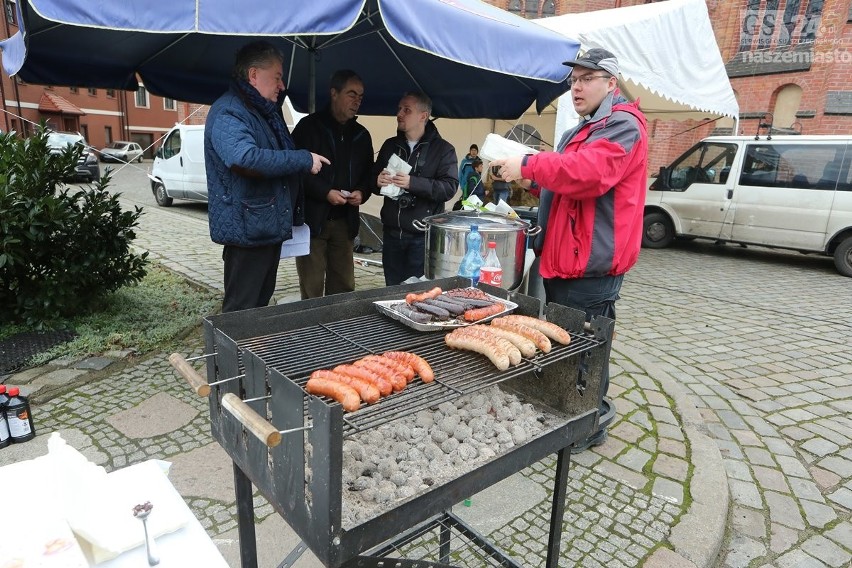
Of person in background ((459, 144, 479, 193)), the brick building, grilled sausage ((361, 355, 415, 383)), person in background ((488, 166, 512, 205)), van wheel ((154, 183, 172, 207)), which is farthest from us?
the brick building

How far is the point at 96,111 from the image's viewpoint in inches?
1438

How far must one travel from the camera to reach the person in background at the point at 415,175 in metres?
4.08

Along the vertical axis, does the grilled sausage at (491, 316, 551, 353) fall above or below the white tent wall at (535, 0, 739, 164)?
below

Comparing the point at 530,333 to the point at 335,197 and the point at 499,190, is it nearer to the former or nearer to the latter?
the point at 335,197

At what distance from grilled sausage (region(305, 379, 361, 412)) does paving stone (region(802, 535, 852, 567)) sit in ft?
8.51

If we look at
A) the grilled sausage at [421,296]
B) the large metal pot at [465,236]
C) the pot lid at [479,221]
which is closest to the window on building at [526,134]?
the pot lid at [479,221]

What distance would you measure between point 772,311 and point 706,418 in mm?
3712

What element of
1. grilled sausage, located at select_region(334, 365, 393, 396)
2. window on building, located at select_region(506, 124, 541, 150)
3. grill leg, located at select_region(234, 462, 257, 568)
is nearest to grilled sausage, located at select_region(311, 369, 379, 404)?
grilled sausage, located at select_region(334, 365, 393, 396)

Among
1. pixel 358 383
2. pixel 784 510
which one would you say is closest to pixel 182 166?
pixel 358 383

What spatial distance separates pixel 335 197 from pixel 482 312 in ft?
7.22

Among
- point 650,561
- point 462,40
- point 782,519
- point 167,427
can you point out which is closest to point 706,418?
point 782,519

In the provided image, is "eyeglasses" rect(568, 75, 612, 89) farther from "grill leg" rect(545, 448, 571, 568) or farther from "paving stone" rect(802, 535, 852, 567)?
"paving stone" rect(802, 535, 852, 567)

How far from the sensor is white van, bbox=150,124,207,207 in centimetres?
1243

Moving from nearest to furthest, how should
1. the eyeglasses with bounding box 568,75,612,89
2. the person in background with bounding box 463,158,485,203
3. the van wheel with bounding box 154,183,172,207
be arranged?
the eyeglasses with bounding box 568,75,612,89 < the person in background with bounding box 463,158,485,203 < the van wheel with bounding box 154,183,172,207
